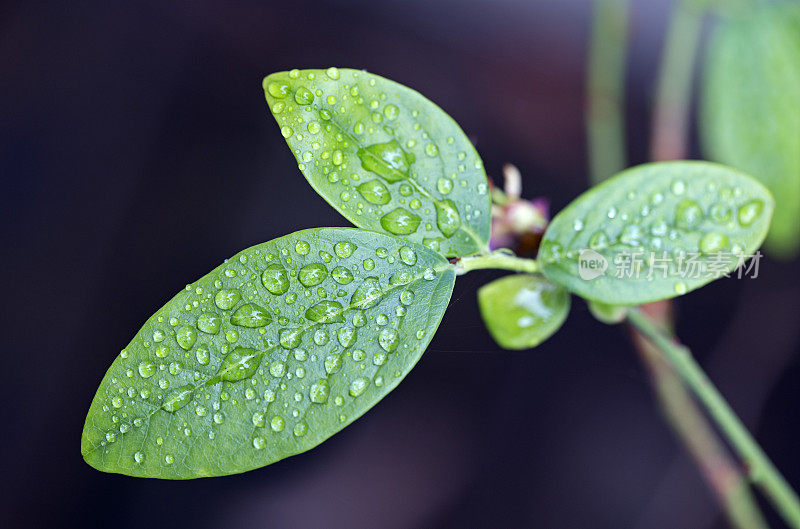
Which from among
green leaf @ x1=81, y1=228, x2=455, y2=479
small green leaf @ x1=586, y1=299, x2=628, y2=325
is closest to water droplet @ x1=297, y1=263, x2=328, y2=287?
green leaf @ x1=81, y1=228, x2=455, y2=479

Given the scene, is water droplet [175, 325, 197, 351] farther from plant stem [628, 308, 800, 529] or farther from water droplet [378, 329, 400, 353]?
plant stem [628, 308, 800, 529]

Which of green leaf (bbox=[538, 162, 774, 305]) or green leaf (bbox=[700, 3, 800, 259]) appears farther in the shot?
green leaf (bbox=[700, 3, 800, 259])

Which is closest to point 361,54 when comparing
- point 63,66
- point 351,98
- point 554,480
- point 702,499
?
point 63,66

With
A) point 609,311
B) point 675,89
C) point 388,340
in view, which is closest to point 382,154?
point 388,340

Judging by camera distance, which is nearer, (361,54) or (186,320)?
(186,320)

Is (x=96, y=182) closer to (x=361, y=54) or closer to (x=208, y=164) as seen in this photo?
(x=208, y=164)

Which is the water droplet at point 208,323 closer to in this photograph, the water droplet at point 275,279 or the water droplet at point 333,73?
the water droplet at point 275,279

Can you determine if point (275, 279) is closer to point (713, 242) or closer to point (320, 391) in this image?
point (320, 391)
